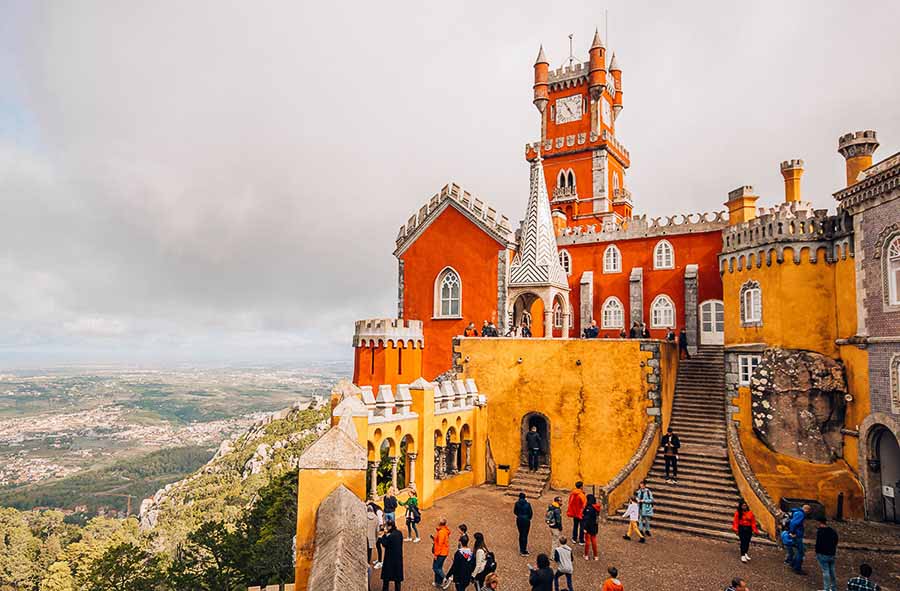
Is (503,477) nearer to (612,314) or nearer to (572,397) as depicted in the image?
(572,397)

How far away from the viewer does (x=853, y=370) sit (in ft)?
57.4

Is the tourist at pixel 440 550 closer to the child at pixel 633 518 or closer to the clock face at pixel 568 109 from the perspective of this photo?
the child at pixel 633 518

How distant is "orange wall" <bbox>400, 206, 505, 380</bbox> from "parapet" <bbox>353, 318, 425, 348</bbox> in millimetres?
1368

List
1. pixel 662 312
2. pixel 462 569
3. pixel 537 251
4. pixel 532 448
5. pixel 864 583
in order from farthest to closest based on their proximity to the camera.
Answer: pixel 662 312
pixel 537 251
pixel 532 448
pixel 462 569
pixel 864 583

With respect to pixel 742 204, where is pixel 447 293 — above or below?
below

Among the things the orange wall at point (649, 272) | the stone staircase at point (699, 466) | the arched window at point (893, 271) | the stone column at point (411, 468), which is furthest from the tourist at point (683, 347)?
the stone column at point (411, 468)

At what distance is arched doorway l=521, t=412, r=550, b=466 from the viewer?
62.9 ft

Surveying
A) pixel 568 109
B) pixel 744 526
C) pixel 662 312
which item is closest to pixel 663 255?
pixel 662 312

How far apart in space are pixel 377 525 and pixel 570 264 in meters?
22.5

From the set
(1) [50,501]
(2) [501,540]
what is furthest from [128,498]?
(2) [501,540]

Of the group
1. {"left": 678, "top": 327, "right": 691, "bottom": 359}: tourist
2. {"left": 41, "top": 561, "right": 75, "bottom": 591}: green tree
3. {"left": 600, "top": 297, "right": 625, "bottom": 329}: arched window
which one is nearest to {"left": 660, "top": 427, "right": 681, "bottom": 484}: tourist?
{"left": 678, "top": 327, "right": 691, "bottom": 359}: tourist

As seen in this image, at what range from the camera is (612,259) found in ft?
97.8

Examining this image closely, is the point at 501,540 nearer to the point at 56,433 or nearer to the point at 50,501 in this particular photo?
the point at 50,501

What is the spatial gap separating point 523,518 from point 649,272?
65.1 feet
